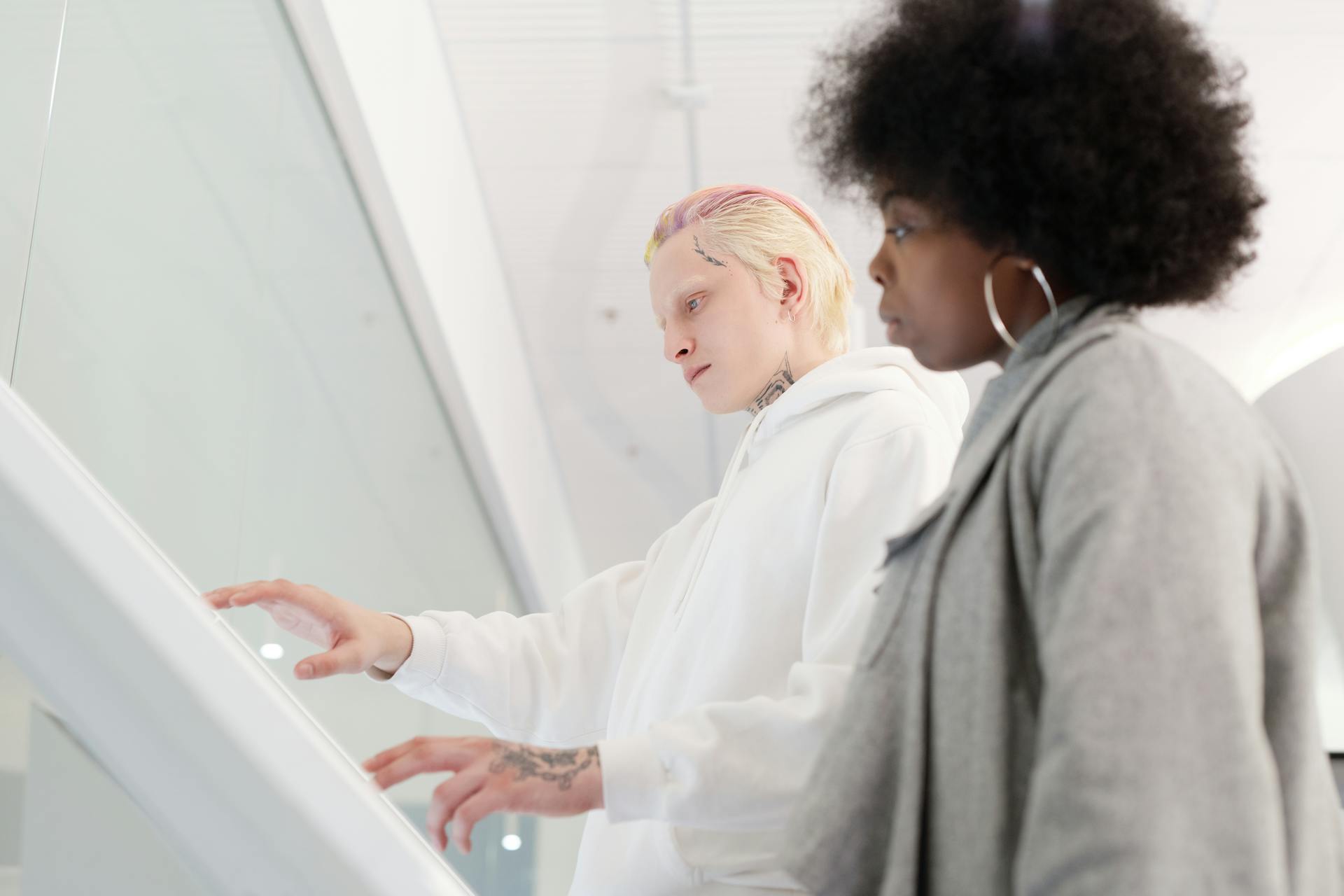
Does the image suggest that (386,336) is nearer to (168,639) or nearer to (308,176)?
(308,176)

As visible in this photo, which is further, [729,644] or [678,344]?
[678,344]

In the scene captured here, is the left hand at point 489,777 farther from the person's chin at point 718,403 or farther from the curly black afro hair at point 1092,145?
the person's chin at point 718,403

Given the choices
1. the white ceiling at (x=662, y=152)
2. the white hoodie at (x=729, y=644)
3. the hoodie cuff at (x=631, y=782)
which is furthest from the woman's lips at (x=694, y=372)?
the white ceiling at (x=662, y=152)

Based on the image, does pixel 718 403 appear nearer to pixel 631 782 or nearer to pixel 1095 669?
pixel 631 782

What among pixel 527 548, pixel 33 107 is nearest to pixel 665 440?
pixel 527 548

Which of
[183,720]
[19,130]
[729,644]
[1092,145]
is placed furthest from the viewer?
[19,130]

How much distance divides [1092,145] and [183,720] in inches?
22.7

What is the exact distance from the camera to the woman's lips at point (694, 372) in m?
1.46

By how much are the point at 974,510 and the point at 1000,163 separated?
0.22 meters

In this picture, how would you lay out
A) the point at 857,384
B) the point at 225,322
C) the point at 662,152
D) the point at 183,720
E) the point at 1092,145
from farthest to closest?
the point at 662,152 → the point at 225,322 → the point at 857,384 → the point at 1092,145 → the point at 183,720

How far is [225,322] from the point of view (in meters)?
2.25

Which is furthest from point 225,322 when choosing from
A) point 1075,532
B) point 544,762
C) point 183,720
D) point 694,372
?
point 1075,532

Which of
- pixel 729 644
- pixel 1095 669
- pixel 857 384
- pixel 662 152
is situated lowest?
pixel 1095 669

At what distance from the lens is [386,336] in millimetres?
3527
